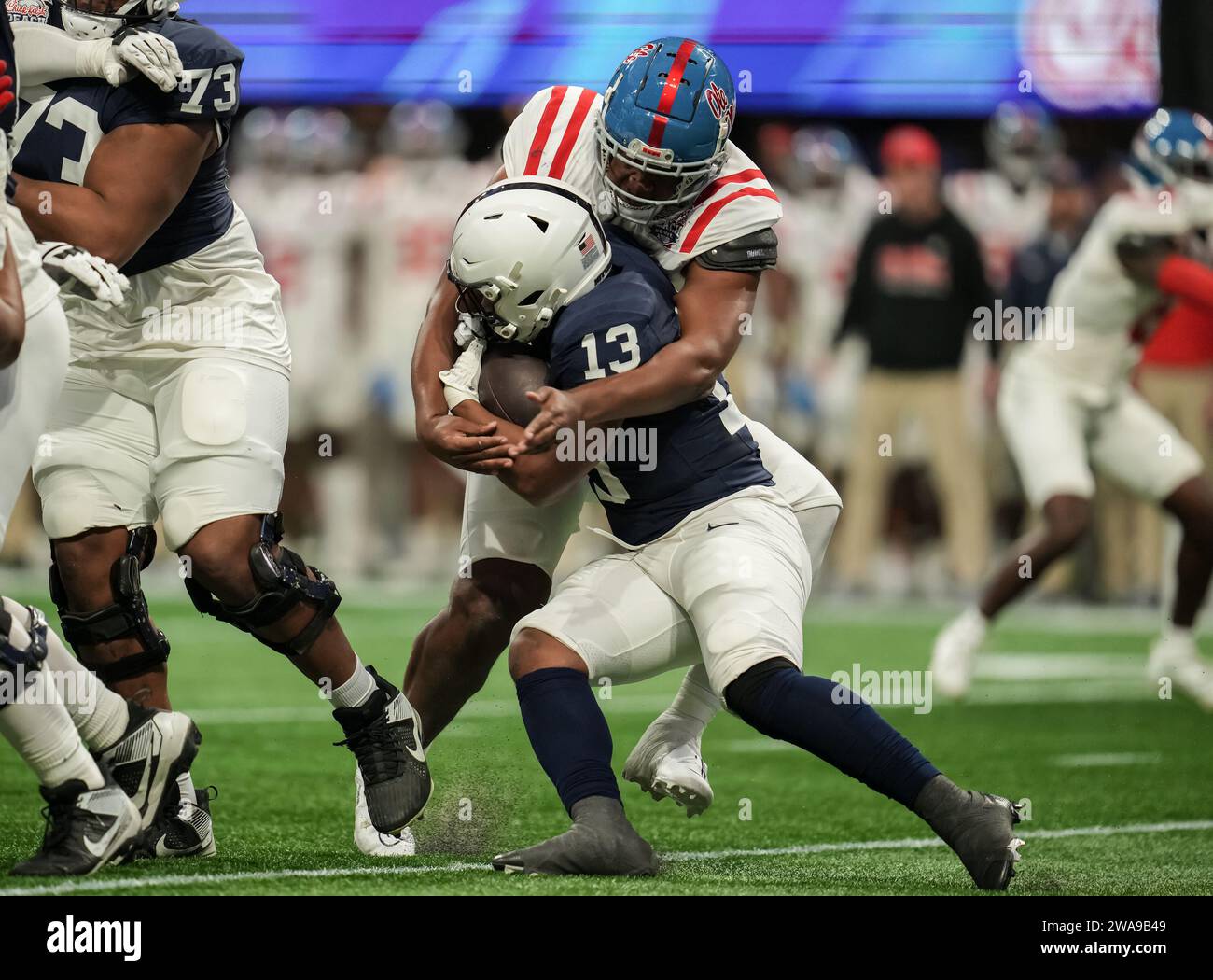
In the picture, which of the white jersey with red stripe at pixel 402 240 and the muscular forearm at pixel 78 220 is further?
the white jersey with red stripe at pixel 402 240

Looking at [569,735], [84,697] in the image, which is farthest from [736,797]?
[84,697]

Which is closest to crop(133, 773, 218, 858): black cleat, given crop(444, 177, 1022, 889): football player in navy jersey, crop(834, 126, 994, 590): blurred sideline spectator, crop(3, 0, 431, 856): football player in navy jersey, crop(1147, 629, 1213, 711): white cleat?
crop(3, 0, 431, 856): football player in navy jersey

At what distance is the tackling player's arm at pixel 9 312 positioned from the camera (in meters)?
3.17

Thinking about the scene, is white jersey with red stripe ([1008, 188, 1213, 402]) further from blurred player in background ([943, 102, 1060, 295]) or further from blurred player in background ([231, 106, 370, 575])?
blurred player in background ([231, 106, 370, 575])

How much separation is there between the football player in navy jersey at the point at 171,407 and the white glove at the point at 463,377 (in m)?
0.46

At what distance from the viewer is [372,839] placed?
4.00 metres

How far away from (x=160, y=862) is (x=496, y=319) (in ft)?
4.34

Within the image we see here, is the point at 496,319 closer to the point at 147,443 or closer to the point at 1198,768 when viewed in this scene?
Result: the point at 147,443

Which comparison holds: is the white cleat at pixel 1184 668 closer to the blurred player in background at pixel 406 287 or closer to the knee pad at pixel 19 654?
the knee pad at pixel 19 654

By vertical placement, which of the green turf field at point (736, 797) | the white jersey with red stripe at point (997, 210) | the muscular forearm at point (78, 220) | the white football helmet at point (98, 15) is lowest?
the green turf field at point (736, 797)

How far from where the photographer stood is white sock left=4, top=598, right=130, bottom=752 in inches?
137

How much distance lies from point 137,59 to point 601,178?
38.8 inches

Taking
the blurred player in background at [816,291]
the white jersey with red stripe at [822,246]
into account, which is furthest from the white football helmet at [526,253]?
the white jersey with red stripe at [822,246]

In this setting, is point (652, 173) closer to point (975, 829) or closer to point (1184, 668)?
point (975, 829)
